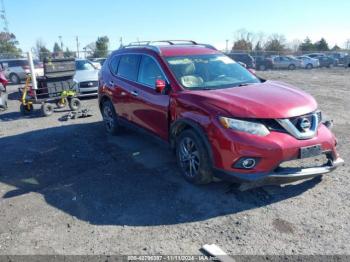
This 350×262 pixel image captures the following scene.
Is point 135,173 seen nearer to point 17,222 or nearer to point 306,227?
point 17,222

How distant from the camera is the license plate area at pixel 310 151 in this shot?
377 centimetres

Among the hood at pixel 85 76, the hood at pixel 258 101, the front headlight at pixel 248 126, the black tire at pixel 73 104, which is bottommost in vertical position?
the black tire at pixel 73 104

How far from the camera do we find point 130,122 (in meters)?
6.21

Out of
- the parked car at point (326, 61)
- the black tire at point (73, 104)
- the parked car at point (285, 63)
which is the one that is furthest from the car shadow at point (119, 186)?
the parked car at point (326, 61)

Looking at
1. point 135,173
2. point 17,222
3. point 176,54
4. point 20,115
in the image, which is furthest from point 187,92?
point 20,115

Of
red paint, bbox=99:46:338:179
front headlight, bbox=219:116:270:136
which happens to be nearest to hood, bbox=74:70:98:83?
red paint, bbox=99:46:338:179

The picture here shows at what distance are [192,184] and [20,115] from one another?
781cm

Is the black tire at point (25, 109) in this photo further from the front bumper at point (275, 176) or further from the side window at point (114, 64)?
the front bumper at point (275, 176)

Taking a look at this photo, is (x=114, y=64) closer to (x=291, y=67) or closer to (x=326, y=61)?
(x=291, y=67)

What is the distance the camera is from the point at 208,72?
200 inches

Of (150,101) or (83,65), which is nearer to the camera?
(150,101)

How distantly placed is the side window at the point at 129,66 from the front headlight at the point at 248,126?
2554 mm

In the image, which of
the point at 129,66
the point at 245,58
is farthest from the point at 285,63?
the point at 129,66

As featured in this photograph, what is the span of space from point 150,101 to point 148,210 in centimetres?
196
